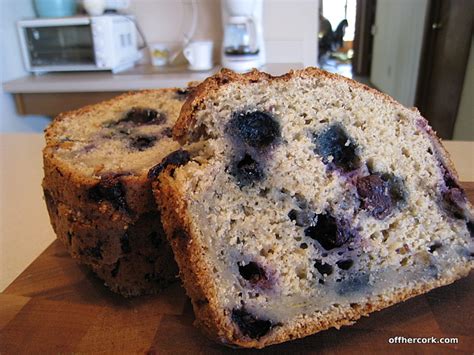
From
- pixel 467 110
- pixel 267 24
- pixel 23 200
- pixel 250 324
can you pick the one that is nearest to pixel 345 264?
pixel 250 324

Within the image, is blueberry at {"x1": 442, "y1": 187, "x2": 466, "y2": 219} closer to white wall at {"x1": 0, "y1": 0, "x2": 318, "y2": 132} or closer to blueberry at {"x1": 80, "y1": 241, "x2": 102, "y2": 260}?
blueberry at {"x1": 80, "y1": 241, "x2": 102, "y2": 260}

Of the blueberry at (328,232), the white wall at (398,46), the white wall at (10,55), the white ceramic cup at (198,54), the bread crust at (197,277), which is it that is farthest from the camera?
the white wall at (398,46)

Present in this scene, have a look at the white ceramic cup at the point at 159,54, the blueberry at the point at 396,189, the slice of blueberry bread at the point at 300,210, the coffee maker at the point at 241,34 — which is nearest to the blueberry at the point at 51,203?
the slice of blueberry bread at the point at 300,210

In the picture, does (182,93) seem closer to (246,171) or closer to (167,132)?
(167,132)

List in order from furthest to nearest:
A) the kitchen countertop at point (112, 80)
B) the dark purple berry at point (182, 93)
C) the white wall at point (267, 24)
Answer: the white wall at point (267, 24) → the kitchen countertop at point (112, 80) → the dark purple berry at point (182, 93)

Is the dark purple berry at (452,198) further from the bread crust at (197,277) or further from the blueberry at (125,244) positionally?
the blueberry at (125,244)

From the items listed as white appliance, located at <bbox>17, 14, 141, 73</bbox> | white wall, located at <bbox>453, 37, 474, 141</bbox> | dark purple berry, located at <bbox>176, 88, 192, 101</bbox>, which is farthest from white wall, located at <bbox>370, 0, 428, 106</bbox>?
dark purple berry, located at <bbox>176, 88, 192, 101</bbox>

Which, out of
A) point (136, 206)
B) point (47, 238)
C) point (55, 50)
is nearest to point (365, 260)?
point (136, 206)
